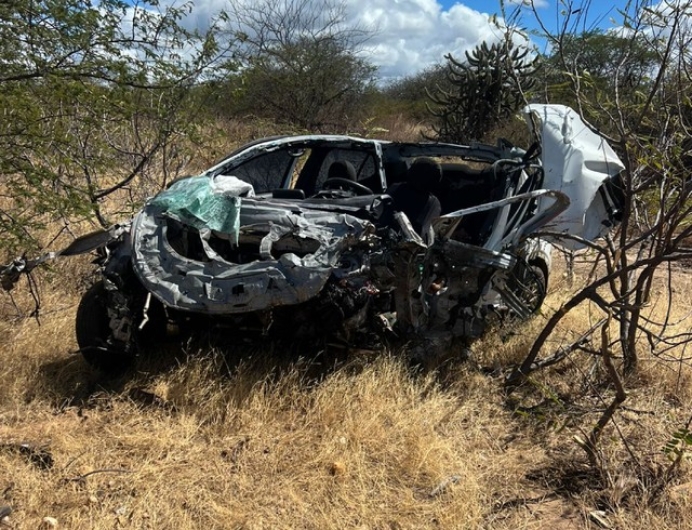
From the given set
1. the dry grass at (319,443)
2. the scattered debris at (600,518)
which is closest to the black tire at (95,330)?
the dry grass at (319,443)

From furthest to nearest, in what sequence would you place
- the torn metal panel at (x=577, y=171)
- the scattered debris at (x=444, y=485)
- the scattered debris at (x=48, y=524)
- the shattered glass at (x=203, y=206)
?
the torn metal panel at (x=577, y=171)
the shattered glass at (x=203, y=206)
the scattered debris at (x=444, y=485)
the scattered debris at (x=48, y=524)

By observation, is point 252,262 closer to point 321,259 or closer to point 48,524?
point 321,259

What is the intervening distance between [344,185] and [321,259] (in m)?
2.03

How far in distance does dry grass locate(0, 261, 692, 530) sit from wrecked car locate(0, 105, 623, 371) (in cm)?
35

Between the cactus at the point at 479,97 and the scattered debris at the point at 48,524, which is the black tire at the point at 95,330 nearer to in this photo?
the scattered debris at the point at 48,524

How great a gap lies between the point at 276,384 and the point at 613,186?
2.86m

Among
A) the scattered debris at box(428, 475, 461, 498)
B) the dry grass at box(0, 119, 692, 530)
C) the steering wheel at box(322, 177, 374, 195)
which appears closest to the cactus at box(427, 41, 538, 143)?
the steering wheel at box(322, 177, 374, 195)

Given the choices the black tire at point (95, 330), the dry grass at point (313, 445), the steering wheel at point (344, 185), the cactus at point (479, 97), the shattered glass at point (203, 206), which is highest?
the cactus at point (479, 97)

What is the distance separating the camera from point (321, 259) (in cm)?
344

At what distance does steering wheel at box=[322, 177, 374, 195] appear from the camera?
5168 millimetres

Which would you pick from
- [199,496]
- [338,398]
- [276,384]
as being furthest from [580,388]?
[199,496]

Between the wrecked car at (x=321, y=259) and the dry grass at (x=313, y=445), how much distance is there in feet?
1.14

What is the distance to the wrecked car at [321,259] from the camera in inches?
135

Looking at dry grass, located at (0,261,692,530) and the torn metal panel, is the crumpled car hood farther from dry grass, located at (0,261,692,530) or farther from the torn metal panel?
the torn metal panel
